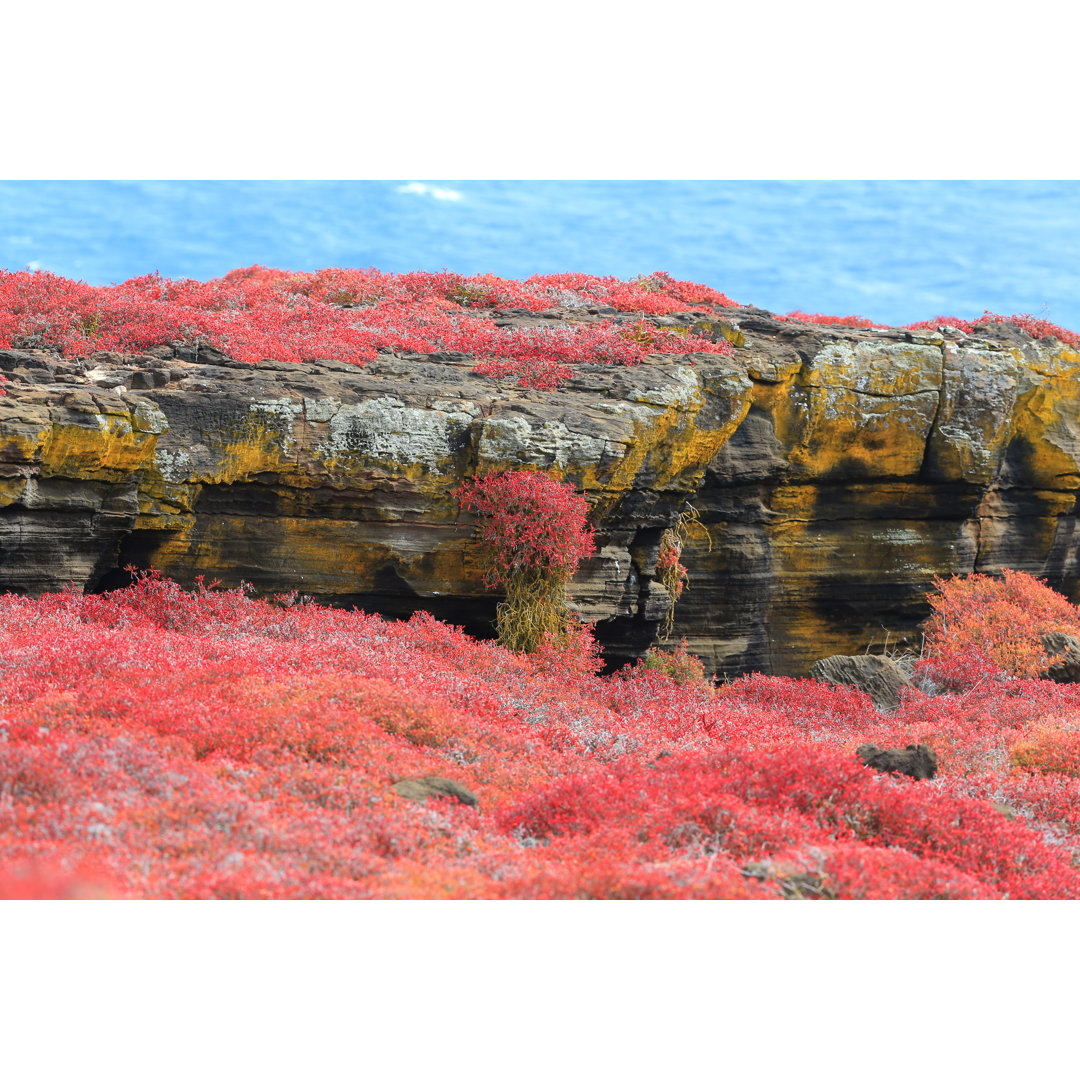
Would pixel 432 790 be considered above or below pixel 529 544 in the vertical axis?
below

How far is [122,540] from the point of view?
12.8 m

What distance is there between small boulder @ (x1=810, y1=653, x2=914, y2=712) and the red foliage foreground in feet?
10.5

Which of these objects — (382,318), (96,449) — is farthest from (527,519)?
(382,318)

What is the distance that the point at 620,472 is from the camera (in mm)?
14461

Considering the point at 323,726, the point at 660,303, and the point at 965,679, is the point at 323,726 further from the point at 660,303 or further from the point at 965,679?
the point at 660,303

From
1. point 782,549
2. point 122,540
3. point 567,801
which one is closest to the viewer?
point 567,801

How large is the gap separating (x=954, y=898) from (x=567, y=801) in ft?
9.80

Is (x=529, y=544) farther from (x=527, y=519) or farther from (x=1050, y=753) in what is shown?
(x=1050, y=753)

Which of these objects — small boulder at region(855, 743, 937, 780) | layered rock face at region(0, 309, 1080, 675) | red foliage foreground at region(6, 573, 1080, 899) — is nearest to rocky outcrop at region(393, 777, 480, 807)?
red foliage foreground at region(6, 573, 1080, 899)

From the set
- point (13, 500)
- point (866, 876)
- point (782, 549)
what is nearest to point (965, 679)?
point (782, 549)

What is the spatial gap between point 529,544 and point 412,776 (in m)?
5.71

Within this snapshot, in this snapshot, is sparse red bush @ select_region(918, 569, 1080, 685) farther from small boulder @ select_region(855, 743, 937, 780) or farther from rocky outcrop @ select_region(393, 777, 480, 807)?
rocky outcrop @ select_region(393, 777, 480, 807)

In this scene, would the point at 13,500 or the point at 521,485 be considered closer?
the point at 13,500

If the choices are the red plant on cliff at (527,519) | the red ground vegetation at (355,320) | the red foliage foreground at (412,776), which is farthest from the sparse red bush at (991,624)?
the red plant on cliff at (527,519)
